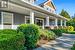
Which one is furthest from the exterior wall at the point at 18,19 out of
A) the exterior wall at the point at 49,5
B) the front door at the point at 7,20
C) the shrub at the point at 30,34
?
the exterior wall at the point at 49,5

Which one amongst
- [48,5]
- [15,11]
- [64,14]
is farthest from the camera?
[64,14]

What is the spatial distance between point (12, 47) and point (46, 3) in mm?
26075

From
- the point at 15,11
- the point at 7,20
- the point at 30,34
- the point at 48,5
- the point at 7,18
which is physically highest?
the point at 48,5

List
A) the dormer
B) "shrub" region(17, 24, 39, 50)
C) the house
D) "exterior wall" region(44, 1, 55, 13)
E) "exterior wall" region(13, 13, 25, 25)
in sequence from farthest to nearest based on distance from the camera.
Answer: "exterior wall" region(44, 1, 55, 13) → the dormer → "exterior wall" region(13, 13, 25, 25) → the house → "shrub" region(17, 24, 39, 50)

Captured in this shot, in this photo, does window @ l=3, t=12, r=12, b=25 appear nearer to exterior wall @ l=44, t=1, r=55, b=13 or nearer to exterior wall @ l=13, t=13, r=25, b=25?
exterior wall @ l=13, t=13, r=25, b=25

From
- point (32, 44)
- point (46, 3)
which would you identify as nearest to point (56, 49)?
point (32, 44)

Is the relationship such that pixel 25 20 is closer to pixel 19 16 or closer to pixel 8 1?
pixel 19 16

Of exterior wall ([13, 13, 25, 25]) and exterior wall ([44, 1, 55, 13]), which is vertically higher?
exterior wall ([44, 1, 55, 13])

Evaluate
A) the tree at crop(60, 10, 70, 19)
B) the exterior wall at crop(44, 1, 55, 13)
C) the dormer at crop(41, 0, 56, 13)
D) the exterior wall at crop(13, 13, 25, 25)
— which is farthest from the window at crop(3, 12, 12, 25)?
the tree at crop(60, 10, 70, 19)

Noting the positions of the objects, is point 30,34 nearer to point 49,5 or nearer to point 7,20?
point 7,20

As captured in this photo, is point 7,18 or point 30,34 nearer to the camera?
point 30,34

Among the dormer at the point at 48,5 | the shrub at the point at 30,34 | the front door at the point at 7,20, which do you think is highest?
the dormer at the point at 48,5

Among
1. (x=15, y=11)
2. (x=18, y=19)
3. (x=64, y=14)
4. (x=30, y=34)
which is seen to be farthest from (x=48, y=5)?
(x=64, y=14)

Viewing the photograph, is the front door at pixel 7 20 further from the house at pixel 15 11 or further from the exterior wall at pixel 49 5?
the exterior wall at pixel 49 5
